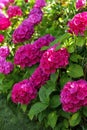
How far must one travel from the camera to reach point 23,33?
3.96m

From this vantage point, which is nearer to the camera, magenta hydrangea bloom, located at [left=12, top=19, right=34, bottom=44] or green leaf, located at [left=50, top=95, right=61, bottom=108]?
green leaf, located at [left=50, top=95, right=61, bottom=108]

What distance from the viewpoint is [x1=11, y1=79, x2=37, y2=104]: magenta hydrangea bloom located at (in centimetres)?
339

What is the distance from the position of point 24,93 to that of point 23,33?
2.47 feet

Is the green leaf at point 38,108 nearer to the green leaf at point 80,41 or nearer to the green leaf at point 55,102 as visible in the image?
the green leaf at point 55,102

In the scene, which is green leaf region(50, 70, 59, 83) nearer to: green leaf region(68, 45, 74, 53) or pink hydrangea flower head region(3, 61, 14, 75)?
green leaf region(68, 45, 74, 53)

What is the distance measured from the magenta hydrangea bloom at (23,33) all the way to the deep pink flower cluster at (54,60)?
0.75m

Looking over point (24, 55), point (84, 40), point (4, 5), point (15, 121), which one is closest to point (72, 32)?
point (84, 40)

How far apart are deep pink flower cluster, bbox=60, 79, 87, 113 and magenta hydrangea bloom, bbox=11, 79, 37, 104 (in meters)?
0.39

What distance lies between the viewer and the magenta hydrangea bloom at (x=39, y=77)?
3.42 meters

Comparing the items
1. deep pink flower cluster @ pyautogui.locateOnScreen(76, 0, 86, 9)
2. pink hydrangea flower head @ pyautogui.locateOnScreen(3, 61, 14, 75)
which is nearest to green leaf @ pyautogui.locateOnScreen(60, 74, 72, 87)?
pink hydrangea flower head @ pyautogui.locateOnScreen(3, 61, 14, 75)

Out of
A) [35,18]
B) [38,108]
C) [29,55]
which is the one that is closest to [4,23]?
[35,18]

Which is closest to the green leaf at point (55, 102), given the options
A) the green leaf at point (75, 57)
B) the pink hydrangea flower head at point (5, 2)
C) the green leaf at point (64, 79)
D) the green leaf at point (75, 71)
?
the green leaf at point (64, 79)

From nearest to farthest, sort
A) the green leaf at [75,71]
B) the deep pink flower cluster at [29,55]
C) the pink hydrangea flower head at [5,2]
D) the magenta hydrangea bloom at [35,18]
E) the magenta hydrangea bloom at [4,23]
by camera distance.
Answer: the green leaf at [75,71] → the deep pink flower cluster at [29,55] → the magenta hydrangea bloom at [35,18] → the magenta hydrangea bloom at [4,23] → the pink hydrangea flower head at [5,2]

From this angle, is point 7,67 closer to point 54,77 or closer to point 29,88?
point 29,88
